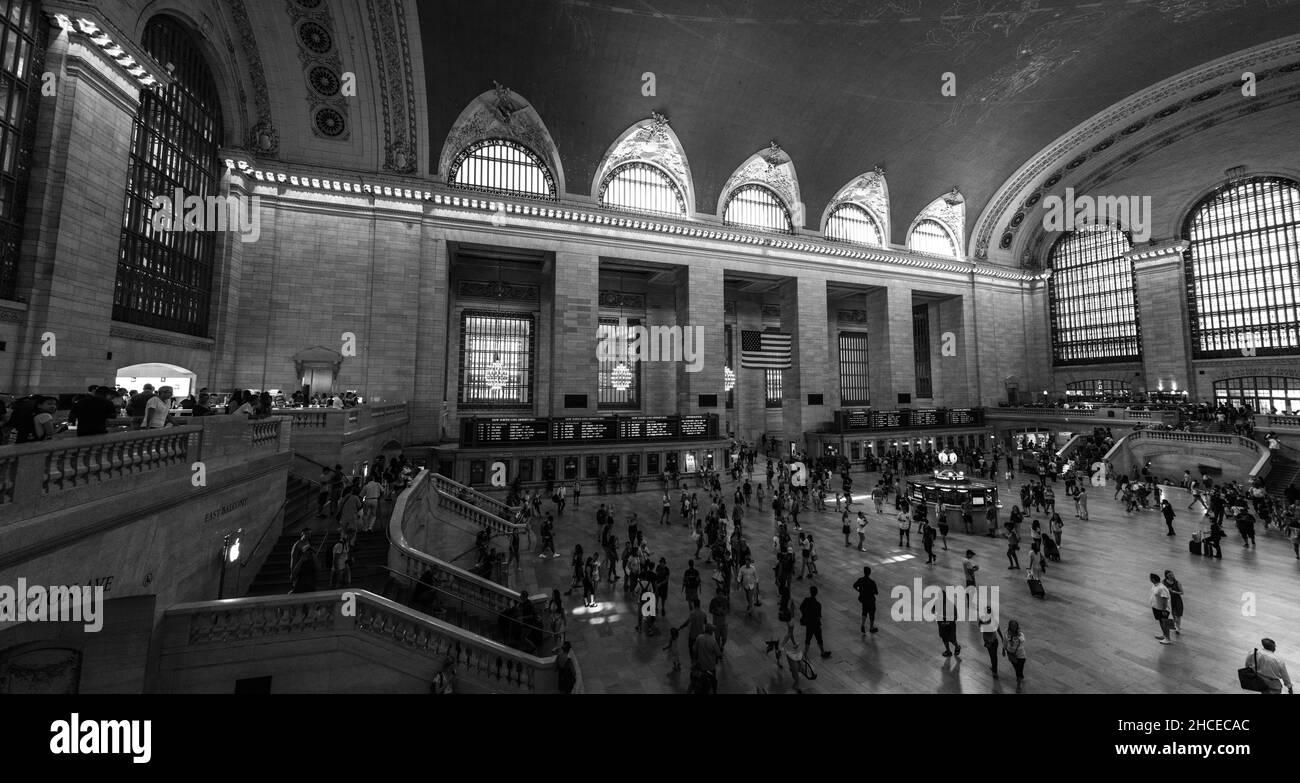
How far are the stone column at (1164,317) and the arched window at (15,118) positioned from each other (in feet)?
160

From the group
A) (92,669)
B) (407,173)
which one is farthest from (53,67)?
(92,669)

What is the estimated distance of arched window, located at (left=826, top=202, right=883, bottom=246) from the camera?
1150 inches

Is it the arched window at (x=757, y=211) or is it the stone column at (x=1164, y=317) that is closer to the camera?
the arched window at (x=757, y=211)

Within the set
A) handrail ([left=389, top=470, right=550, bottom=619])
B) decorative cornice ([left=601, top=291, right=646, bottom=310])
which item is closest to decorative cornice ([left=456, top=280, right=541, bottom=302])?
decorative cornice ([left=601, top=291, right=646, bottom=310])

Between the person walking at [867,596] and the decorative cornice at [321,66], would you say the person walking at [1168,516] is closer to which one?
the person walking at [867,596]

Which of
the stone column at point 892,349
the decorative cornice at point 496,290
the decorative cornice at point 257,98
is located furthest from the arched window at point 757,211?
the decorative cornice at point 257,98

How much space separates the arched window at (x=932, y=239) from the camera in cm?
3145

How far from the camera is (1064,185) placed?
3047cm

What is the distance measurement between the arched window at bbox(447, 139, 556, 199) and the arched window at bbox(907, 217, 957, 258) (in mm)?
23359

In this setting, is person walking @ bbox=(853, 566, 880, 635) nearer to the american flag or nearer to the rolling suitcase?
the rolling suitcase

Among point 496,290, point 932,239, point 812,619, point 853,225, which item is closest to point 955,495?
point 812,619

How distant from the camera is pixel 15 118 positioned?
9.17 metres
